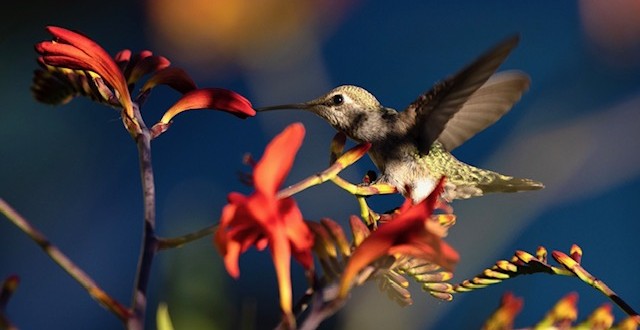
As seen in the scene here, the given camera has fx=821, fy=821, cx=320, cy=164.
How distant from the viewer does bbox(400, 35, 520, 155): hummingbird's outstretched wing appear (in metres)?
0.69

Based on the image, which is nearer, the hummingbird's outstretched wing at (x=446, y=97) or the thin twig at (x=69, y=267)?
the thin twig at (x=69, y=267)

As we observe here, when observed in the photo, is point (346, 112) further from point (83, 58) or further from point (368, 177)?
point (83, 58)

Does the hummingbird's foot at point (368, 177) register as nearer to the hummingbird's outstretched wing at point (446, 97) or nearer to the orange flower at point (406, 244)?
the hummingbird's outstretched wing at point (446, 97)

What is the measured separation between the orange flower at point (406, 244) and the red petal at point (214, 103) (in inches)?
7.2

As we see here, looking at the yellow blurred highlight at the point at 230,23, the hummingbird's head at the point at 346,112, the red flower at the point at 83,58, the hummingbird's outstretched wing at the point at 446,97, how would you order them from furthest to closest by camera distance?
the yellow blurred highlight at the point at 230,23 < the hummingbird's head at the point at 346,112 < the hummingbird's outstretched wing at the point at 446,97 < the red flower at the point at 83,58

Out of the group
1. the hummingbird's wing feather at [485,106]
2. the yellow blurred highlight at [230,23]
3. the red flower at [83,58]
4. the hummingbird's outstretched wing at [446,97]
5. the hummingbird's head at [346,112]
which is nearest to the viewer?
the red flower at [83,58]

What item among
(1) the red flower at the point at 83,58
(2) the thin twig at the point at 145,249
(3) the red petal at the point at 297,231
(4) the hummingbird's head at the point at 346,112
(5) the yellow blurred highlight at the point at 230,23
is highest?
(3) the red petal at the point at 297,231

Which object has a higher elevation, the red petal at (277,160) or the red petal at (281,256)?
the red petal at (277,160)

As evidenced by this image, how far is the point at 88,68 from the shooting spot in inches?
22.2

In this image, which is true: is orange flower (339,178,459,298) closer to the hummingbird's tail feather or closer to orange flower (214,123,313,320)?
orange flower (214,123,313,320)

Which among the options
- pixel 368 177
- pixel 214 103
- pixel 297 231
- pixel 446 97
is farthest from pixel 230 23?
pixel 297 231

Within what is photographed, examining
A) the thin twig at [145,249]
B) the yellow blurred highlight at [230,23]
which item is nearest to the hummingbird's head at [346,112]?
the thin twig at [145,249]

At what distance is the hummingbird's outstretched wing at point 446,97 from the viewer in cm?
69

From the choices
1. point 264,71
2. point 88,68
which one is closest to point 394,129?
point 88,68
